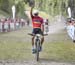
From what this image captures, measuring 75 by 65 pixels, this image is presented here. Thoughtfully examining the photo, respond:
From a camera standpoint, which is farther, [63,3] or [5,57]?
[63,3]

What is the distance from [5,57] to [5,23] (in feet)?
92.1

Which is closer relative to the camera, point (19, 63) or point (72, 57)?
point (19, 63)

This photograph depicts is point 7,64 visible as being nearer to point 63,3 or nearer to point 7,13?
point 63,3

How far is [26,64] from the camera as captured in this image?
13.5m

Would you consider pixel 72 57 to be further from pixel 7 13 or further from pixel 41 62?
pixel 7 13

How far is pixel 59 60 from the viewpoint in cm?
1502

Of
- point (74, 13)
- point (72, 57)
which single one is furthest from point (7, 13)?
point (72, 57)

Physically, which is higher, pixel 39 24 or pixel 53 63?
pixel 39 24

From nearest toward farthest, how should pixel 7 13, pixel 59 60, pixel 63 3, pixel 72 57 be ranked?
pixel 59 60 < pixel 72 57 < pixel 63 3 < pixel 7 13

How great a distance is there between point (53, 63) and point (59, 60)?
1.02 metres

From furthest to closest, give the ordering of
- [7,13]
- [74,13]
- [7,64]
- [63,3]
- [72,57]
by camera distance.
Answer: [7,13] → [74,13] → [63,3] → [72,57] → [7,64]

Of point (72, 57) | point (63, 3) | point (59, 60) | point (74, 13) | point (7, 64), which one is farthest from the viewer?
point (74, 13)

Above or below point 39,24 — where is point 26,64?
below

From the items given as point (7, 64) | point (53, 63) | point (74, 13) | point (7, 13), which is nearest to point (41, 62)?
point (53, 63)
